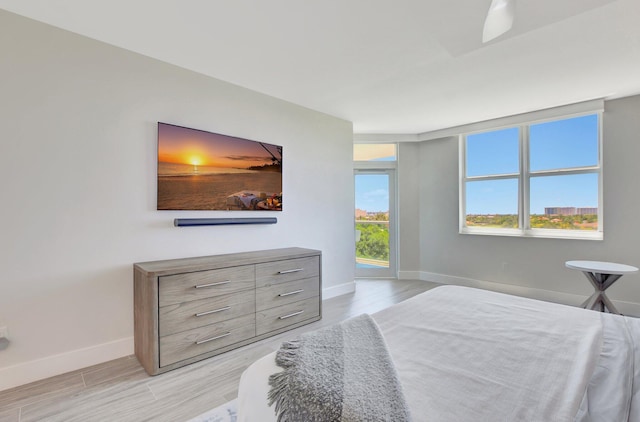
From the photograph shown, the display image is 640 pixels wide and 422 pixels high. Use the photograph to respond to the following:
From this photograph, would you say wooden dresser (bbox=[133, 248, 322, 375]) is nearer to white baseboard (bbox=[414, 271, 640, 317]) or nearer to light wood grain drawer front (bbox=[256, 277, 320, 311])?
light wood grain drawer front (bbox=[256, 277, 320, 311])

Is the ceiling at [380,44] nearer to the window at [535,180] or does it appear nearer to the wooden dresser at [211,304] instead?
the window at [535,180]

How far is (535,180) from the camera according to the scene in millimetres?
4055

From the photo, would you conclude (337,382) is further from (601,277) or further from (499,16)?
(601,277)

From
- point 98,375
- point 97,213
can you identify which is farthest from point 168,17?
point 98,375

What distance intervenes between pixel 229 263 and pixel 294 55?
5.82ft

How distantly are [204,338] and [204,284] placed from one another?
0.41 m

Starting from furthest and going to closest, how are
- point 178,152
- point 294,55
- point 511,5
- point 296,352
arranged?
point 178,152, point 294,55, point 511,5, point 296,352

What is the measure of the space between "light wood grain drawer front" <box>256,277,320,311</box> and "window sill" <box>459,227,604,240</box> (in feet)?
9.19

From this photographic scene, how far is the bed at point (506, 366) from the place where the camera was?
0.82 m

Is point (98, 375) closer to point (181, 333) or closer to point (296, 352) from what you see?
point (181, 333)

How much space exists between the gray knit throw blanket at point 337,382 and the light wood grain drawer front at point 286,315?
5.28 ft

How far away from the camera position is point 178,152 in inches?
103

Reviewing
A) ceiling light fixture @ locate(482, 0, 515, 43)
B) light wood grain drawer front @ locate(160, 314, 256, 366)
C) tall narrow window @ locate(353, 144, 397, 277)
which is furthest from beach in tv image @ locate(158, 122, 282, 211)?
ceiling light fixture @ locate(482, 0, 515, 43)

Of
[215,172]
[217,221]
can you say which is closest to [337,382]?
[217,221]
